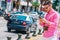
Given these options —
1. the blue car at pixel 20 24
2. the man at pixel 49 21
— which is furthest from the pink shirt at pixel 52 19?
the blue car at pixel 20 24

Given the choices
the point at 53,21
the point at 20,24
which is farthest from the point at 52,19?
the point at 20,24

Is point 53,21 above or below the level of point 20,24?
above

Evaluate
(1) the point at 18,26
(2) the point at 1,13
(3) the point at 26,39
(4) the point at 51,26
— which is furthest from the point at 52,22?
(2) the point at 1,13

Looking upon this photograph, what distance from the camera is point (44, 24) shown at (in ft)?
19.7

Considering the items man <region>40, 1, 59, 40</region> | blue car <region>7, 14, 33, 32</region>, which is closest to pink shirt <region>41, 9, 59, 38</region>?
man <region>40, 1, 59, 40</region>

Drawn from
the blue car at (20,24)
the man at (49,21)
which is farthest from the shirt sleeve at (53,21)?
the blue car at (20,24)

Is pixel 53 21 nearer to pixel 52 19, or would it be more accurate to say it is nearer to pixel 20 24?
pixel 52 19

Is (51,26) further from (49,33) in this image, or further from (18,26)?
(18,26)

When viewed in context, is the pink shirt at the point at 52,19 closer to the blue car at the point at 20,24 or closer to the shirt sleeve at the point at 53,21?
the shirt sleeve at the point at 53,21

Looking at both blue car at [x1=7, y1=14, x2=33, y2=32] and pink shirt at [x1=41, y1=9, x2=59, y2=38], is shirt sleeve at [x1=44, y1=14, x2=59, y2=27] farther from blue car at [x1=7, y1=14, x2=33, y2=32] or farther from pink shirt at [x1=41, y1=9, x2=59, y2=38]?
blue car at [x1=7, y1=14, x2=33, y2=32]

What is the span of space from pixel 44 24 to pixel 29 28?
594 inches

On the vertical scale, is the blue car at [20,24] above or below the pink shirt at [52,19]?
below

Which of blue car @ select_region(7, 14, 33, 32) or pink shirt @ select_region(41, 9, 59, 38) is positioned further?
blue car @ select_region(7, 14, 33, 32)

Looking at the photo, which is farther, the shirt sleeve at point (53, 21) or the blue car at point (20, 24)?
the blue car at point (20, 24)
